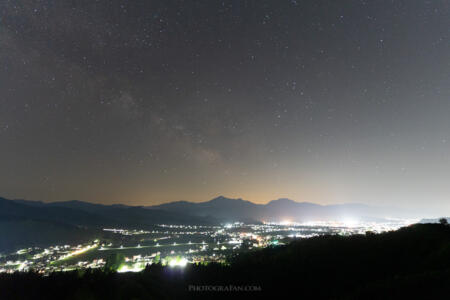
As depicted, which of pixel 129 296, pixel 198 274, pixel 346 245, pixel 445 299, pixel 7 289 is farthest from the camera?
pixel 346 245

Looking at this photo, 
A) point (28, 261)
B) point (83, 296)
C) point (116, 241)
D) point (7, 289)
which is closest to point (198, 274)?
point (83, 296)

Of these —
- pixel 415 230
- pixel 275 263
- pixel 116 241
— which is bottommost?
pixel 116 241

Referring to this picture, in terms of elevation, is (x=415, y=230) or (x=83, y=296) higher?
(x=415, y=230)

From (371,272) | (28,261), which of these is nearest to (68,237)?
(28,261)

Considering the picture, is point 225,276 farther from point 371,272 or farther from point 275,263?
point 371,272

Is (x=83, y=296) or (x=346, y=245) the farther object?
(x=346, y=245)

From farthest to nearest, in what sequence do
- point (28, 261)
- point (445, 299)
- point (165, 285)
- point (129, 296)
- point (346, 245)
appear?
point (28, 261), point (346, 245), point (165, 285), point (129, 296), point (445, 299)
